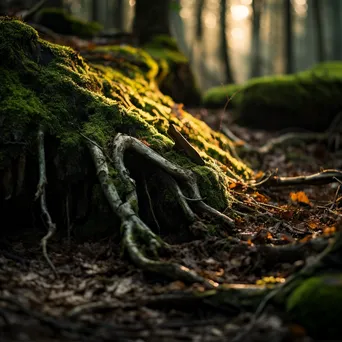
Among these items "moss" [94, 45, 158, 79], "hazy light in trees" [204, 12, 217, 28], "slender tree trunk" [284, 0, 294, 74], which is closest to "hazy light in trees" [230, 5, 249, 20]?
"hazy light in trees" [204, 12, 217, 28]

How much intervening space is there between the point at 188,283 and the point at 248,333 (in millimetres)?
756

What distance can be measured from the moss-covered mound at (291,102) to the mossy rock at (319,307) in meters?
8.75

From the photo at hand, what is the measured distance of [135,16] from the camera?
11.9m

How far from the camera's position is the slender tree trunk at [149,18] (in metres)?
11.8

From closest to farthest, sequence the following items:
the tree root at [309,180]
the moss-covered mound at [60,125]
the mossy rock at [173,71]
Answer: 1. the moss-covered mound at [60,125]
2. the tree root at [309,180]
3. the mossy rock at [173,71]

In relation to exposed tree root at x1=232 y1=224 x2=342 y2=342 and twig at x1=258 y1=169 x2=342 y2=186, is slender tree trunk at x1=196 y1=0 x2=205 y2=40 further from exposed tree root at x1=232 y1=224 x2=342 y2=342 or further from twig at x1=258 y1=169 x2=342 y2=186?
exposed tree root at x1=232 y1=224 x2=342 y2=342

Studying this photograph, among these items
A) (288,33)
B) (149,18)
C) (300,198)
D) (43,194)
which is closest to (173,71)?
(149,18)

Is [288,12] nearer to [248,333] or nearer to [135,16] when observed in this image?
[135,16]

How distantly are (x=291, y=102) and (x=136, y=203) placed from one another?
317 inches

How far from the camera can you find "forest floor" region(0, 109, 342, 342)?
2.62m

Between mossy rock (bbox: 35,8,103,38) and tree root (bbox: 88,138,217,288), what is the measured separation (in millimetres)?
7704

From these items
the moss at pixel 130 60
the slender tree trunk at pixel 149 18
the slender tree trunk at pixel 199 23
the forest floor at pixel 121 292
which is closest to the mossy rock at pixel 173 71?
the slender tree trunk at pixel 149 18

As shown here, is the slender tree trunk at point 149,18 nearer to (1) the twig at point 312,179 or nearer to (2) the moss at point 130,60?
(2) the moss at point 130,60

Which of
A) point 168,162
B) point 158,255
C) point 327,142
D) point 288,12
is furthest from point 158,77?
point 288,12
